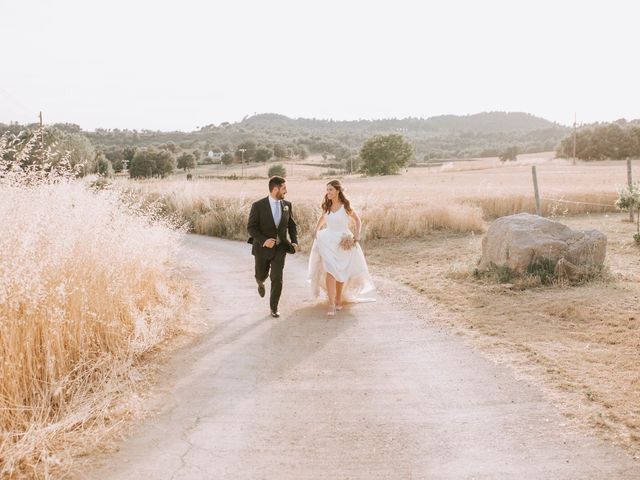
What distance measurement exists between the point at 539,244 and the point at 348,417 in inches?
275

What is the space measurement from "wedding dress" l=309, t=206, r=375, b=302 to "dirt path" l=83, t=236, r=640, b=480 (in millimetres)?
1332

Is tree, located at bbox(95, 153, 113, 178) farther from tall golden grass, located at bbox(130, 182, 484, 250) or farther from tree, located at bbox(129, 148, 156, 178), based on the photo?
tall golden grass, located at bbox(130, 182, 484, 250)

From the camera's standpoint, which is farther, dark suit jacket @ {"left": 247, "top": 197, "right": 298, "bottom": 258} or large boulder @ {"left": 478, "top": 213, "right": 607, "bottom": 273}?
large boulder @ {"left": 478, "top": 213, "right": 607, "bottom": 273}

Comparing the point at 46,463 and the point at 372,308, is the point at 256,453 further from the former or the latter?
the point at 372,308

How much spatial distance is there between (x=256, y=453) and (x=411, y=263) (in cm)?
977

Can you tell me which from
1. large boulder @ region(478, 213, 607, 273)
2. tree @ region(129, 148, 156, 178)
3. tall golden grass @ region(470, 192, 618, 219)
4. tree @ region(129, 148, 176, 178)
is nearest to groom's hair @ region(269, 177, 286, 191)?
large boulder @ region(478, 213, 607, 273)

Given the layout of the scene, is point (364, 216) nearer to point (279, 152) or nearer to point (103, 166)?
point (103, 166)

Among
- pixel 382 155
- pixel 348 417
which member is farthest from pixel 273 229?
pixel 382 155

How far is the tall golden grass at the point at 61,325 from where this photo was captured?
16.7 feet

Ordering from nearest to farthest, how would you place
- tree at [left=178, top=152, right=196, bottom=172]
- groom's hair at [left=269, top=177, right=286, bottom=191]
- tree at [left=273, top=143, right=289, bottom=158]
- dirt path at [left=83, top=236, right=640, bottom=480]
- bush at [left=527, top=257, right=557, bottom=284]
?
dirt path at [left=83, top=236, right=640, bottom=480]
groom's hair at [left=269, top=177, right=286, bottom=191]
bush at [left=527, top=257, right=557, bottom=284]
tree at [left=178, top=152, right=196, bottom=172]
tree at [left=273, top=143, right=289, bottom=158]

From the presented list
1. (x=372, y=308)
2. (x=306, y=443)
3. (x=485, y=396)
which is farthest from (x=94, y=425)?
(x=372, y=308)

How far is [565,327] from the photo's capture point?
840 cm

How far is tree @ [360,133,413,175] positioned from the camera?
7825cm

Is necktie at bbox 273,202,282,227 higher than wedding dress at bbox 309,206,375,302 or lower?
higher
